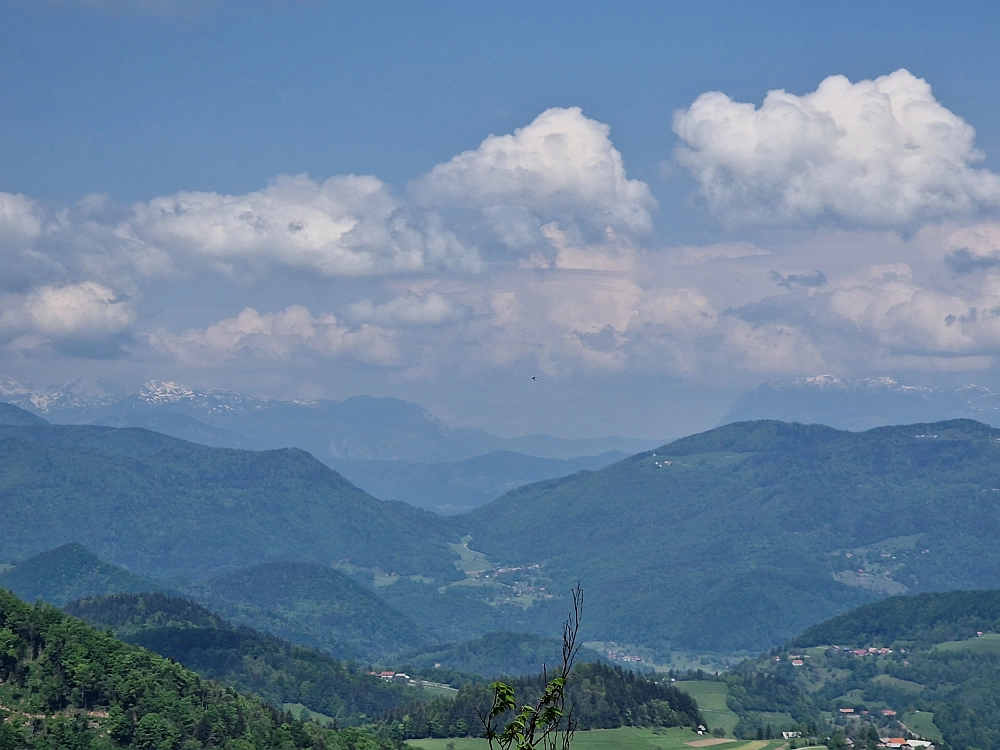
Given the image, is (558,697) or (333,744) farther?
(333,744)

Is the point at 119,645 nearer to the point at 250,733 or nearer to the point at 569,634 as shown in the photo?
the point at 250,733

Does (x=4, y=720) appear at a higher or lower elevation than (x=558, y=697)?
lower

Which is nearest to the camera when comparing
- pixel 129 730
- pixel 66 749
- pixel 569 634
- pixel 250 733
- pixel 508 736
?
pixel 508 736

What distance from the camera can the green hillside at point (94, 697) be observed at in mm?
163000

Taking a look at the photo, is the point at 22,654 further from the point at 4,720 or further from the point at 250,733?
the point at 250,733

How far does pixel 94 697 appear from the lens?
566 ft

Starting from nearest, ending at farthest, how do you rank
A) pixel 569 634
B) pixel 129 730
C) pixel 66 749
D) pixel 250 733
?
pixel 569 634
pixel 66 749
pixel 129 730
pixel 250 733

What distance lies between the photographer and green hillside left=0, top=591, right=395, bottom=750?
16300 cm

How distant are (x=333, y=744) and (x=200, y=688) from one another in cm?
2382

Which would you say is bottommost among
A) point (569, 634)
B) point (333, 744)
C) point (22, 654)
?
point (333, 744)

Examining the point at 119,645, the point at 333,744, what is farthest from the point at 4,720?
the point at 333,744

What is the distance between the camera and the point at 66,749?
158 m

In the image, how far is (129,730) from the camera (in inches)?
6663

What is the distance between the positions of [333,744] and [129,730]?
40.6 m
